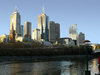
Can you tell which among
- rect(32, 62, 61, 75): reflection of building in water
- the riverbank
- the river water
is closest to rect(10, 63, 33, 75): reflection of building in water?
the river water

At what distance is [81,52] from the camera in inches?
7392

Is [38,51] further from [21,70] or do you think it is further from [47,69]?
[21,70]

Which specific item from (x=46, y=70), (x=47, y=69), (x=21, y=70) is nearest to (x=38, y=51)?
(x=47, y=69)

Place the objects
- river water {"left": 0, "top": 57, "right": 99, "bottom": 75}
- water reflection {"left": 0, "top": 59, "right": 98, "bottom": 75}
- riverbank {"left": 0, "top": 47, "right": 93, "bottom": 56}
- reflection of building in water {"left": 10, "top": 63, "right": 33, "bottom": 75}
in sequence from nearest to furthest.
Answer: water reflection {"left": 0, "top": 59, "right": 98, "bottom": 75} → reflection of building in water {"left": 10, "top": 63, "right": 33, "bottom": 75} → river water {"left": 0, "top": 57, "right": 99, "bottom": 75} → riverbank {"left": 0, "top": 47, "right": 93, "bottom": 56}

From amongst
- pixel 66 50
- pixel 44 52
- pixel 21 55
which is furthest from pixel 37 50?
pixel 66 50

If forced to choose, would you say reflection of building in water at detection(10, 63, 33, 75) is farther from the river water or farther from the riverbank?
the riverbank

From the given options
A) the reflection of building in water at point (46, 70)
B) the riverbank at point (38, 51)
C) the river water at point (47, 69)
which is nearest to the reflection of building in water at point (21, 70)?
the river water at point (47, 69)

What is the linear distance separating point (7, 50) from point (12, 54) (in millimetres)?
5920

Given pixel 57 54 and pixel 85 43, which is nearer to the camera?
pixel 85 43

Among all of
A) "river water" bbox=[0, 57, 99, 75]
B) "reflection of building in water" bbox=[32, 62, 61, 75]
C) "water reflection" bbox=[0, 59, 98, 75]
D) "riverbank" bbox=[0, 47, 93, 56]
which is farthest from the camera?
"riverbank" bbox=[0, 47, 93, 56]

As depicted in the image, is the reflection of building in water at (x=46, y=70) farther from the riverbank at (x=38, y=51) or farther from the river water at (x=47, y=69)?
the riverbank at (x=38, y=51)

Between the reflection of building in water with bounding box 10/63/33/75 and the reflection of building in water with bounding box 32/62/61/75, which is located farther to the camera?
the reflection of building in water with bounding box 10/63/33/75

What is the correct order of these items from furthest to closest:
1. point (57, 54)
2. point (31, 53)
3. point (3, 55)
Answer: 1. point (57, 54)
2. point (31, 53)
3. point (3, 55)

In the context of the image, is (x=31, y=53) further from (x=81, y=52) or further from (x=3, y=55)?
(x=81, y=52)
